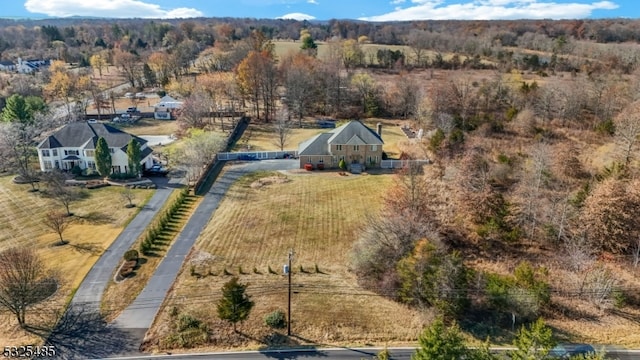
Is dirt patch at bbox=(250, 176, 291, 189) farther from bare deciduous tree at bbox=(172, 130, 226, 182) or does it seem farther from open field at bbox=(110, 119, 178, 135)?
open field at bbox=(110, 119, 178, 135)

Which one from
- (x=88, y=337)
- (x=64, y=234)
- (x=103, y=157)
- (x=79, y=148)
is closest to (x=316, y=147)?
(x=103, y=157)

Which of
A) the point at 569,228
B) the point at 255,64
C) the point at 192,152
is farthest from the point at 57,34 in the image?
the point at 569,228

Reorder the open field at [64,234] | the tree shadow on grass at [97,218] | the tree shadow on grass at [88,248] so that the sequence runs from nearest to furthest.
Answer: the open field at [64,234] < the tree shadow on grass at [88,248] < the tree shadow on grass at [97,218]

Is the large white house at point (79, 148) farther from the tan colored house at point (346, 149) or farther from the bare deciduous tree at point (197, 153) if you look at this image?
the tan colored house at point (346, 149)

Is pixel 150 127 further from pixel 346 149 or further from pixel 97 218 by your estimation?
pixel 346 149

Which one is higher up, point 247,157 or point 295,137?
point 295,137

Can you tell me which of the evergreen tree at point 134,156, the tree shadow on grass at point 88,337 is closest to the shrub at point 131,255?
the tree shadow on grass at point 88,337

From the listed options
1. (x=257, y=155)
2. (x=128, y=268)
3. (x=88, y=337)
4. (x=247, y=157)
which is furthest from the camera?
(x=257, y=155)
